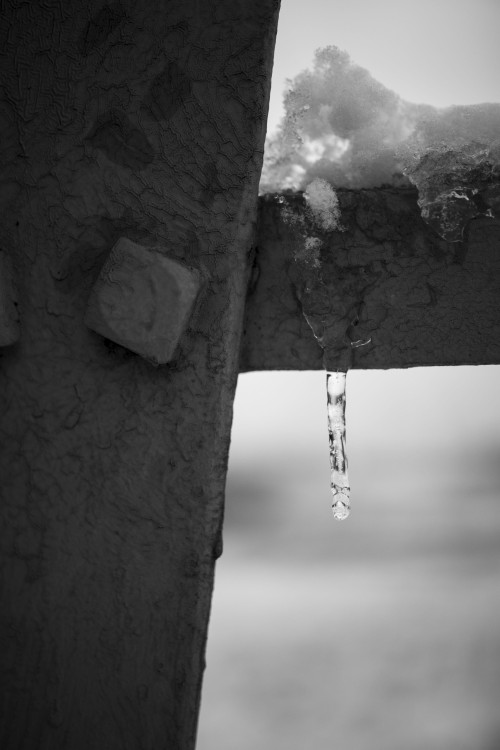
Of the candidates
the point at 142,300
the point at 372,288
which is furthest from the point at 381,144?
the point at 142,300

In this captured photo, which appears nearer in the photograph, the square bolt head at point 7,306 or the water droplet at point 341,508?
the square bolt head at point 7,306

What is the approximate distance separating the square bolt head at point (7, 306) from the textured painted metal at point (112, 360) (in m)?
0.01

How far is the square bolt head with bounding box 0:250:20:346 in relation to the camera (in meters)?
Result: 0.69

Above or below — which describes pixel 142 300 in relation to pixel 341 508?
above

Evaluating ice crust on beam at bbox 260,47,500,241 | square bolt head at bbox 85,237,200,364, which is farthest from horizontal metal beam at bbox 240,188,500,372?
square bolt head at bbox 85,237,200,364

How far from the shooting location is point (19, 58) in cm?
73

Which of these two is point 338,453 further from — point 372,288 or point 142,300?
point 142,300

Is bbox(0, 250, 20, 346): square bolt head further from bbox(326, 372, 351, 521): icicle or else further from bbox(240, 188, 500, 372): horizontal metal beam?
bbox(326, 372, 351, 521): icicle

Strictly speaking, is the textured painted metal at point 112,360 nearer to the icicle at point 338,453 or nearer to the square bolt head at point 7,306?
the square bolt head at point 7,306

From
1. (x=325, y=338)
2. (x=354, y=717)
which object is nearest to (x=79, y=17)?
(x=325, y=338)

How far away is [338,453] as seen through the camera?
0.81 m

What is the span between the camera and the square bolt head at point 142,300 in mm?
670

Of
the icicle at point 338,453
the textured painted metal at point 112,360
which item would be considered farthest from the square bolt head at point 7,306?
the icicle at point 338,453

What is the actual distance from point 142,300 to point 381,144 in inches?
14.3
